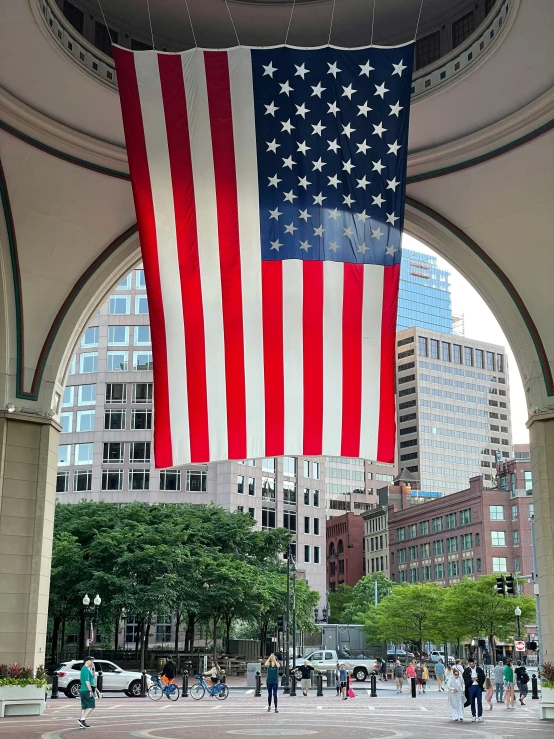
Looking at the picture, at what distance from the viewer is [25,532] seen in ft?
72.5

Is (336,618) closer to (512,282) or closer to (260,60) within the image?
(512,282)

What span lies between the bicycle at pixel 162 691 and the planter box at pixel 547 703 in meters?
16.0

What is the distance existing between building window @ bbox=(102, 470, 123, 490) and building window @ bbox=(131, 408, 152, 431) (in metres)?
4.31

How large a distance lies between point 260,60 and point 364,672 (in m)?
43.5

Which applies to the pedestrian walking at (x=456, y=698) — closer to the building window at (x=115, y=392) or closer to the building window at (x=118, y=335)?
the building window at (x=115, y=392)

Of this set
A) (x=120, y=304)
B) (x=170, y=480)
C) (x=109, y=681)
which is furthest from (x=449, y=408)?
(x=109, y=681)

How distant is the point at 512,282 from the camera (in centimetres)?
2319

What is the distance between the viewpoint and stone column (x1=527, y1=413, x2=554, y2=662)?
21.2 meters

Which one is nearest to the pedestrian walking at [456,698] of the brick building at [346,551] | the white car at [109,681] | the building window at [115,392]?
the white car at [109,681]

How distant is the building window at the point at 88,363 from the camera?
8288cm

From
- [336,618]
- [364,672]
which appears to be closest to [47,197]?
[364,672]

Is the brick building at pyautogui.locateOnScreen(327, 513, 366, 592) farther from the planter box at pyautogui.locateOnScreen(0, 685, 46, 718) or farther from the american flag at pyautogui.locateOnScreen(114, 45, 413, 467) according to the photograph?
the american flag at pyautogui.locateOnScreen(114, 45, 413, 467)

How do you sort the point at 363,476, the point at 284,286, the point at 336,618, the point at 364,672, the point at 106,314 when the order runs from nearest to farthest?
the point at 284,286 < the point at 364,672 < the point at 106,314 < the point at 336,618 < the point at 363,476

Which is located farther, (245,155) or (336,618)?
(336,618)
